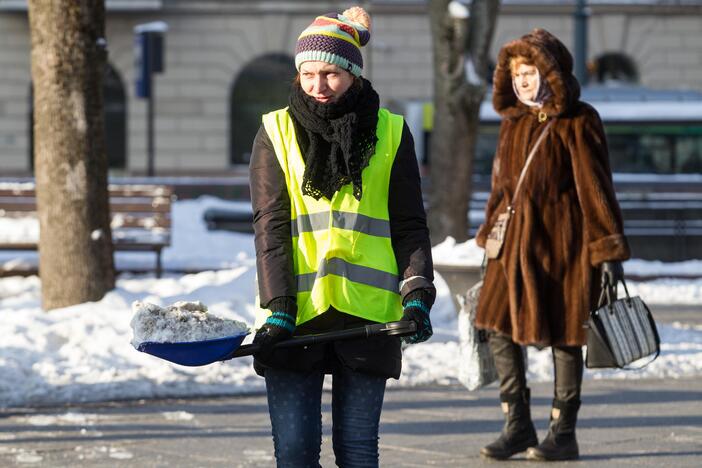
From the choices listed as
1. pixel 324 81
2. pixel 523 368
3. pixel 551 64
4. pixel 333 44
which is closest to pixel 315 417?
pixel 324 81

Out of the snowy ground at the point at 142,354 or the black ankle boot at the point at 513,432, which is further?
the snowy ground at the point at 142,354

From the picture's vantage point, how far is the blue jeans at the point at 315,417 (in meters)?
3.91

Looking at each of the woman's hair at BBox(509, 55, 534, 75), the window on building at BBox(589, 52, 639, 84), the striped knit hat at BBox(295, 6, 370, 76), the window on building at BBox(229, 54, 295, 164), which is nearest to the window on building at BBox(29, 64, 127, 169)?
the window on building at BBox(229, 54, 295, 164)

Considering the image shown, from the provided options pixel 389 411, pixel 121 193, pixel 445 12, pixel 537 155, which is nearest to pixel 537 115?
pixel 537 155

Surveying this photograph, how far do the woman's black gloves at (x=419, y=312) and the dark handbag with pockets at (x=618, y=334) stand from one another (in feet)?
6.97

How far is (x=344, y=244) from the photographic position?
394cm

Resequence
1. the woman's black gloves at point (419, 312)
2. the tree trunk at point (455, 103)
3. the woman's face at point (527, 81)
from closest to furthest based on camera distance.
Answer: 1. the woman's black gloves at point (419, 312)
2. the woman's face at point (527, 81)
3. the tree trunk at point (455, 103)

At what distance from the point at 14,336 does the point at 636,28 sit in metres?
27.4

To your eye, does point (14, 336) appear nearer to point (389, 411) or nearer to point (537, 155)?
point (389, 411)

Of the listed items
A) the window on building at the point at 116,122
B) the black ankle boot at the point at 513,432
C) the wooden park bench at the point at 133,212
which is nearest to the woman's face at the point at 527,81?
the black ankle boot at the point at 513,432

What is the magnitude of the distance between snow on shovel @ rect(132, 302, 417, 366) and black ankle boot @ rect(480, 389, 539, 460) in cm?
236

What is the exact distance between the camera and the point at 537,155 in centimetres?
599

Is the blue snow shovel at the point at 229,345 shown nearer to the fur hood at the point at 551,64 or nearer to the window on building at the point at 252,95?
the fur hood at the point at 551,64

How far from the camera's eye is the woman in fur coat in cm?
592
